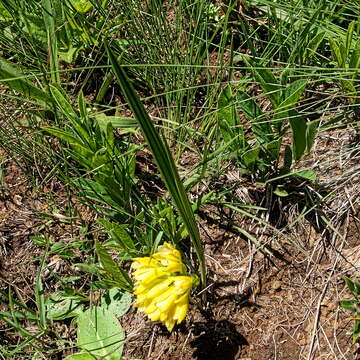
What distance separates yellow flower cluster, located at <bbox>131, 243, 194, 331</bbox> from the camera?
1.45m

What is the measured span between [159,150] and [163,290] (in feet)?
1.44

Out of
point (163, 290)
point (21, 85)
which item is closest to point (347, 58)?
point (163, 290)

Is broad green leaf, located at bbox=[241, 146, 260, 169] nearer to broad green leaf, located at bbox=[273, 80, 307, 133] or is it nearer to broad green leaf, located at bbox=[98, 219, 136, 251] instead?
broad green leaf, located at bbox=[273, 80, 307, 133]

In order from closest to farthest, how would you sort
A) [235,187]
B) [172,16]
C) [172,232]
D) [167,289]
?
[167,289], [172,232], [235,187], [172,16]

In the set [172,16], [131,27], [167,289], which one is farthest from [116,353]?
[172,16]

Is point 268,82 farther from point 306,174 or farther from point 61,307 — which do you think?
point 61,307

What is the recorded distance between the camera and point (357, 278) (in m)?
1.69

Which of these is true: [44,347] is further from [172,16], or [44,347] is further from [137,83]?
[172,16]

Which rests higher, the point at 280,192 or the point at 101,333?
the point at 280,192

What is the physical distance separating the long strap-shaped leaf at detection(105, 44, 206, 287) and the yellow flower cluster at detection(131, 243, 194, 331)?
0.28ft

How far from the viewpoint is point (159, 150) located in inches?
46.1

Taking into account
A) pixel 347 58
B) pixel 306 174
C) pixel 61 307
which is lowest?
pixel 61 307

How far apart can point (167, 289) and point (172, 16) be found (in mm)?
1138

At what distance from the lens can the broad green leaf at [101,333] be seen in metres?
1.69
